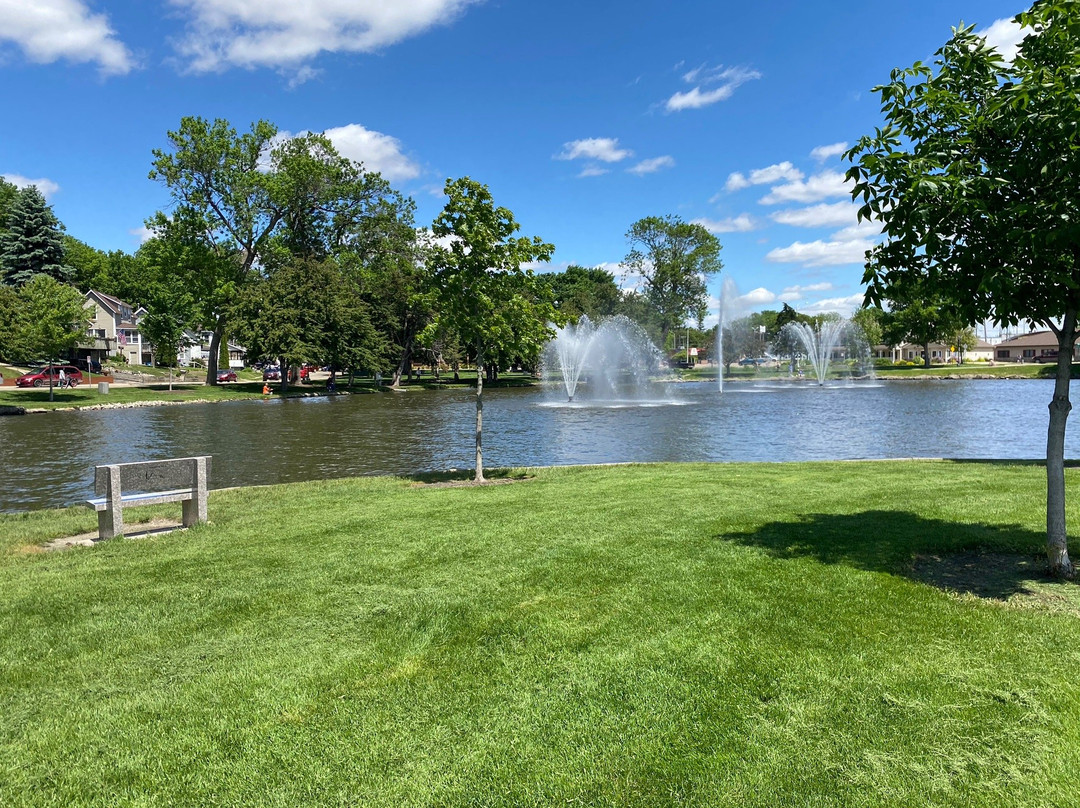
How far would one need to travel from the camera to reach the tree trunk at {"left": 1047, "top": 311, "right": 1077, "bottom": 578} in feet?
19.1

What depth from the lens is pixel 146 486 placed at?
8562mm

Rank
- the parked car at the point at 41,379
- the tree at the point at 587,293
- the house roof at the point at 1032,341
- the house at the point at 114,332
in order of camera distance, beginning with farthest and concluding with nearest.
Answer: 1. the house roof at the point at 1032,341
2. the tree at the point at 587,293
3. the house at the point at 114,332
4. the parked car at the point at 41,379

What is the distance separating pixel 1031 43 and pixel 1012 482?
7.65 m

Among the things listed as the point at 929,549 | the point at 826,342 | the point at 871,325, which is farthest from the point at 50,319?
the point at 871,325

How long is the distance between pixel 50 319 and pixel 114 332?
44469 mm

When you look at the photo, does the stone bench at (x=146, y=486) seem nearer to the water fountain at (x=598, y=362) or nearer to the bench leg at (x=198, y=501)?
the bench leg at (x=198, y=501)

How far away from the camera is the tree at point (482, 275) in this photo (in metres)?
13.4

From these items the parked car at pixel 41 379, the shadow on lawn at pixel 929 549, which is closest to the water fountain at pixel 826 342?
the shadow on lawn at pixel 929 549

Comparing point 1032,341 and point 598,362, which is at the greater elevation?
point 1032,341

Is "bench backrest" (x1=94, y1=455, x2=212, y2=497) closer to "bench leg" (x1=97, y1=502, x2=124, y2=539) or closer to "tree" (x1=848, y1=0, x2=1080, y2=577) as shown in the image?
"bench leg" (x1=97, y1=502, x2=124, y2=539)

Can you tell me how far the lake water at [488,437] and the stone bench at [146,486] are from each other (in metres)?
6.62

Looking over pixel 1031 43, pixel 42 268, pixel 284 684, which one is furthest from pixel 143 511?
pixel 42 268

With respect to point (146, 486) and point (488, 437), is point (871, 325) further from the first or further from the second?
point (146, 486)

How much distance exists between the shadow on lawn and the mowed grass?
48 millimetres
